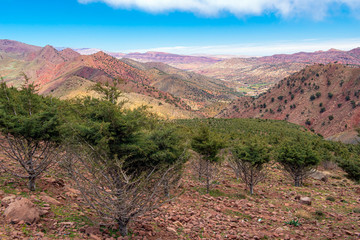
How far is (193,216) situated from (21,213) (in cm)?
711

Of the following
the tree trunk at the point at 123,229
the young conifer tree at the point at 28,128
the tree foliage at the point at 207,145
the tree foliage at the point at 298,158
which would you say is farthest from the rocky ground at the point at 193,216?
the tree foliage at the point at 298,158

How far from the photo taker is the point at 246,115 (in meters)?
99.4

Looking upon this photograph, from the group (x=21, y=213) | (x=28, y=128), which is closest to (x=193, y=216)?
(x=21, y=213)

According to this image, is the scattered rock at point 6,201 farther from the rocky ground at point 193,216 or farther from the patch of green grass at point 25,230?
the patch of green grass at point 25,230

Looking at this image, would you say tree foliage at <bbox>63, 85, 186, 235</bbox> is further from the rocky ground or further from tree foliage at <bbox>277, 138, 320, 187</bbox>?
tree foliage at <bbox>277, 138, 320, 187</bbox>

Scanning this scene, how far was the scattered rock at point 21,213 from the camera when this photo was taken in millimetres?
6547

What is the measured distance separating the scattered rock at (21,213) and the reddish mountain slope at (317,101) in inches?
3201

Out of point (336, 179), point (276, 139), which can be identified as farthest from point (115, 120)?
point (276, 139)

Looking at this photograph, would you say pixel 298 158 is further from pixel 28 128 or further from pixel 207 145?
pixel 28 128

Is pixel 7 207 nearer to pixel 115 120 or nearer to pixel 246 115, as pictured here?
pixel 115 120

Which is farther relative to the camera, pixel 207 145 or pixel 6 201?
pixel 207 145

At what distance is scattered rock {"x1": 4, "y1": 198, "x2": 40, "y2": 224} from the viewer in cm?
655

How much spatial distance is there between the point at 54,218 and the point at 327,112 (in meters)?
91.7

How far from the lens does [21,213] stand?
6.67 meters
